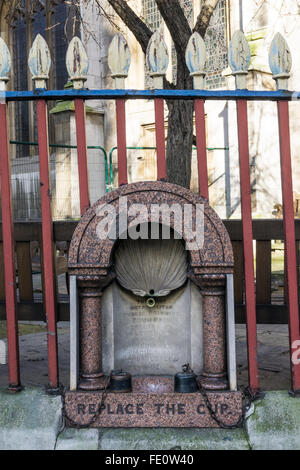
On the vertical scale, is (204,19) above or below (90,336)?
above

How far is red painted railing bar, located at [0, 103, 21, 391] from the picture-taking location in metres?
3.21

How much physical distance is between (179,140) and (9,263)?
3486 millimetres

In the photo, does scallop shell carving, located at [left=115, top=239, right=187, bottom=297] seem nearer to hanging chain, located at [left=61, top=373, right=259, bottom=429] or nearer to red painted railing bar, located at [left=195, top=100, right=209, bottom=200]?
red painted railing bar, located at [left=195, top=100, right=209, bottom=200]

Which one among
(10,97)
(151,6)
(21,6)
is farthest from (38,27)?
(10,97)

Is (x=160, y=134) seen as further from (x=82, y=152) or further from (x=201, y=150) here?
(x=82, y=152)

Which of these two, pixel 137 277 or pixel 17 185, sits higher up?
pixel 17 185

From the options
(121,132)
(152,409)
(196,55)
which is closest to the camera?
(152,409)

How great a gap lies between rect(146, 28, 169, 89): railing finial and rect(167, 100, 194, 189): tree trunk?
308 cm

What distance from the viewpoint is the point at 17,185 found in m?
16.5

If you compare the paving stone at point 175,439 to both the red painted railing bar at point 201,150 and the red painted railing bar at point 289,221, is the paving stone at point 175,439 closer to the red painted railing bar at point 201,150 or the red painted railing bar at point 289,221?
the red painted railing bar at point 289,221

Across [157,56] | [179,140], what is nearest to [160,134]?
[157,56]

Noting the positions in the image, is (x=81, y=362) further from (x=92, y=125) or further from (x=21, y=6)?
(x=21, y=6)

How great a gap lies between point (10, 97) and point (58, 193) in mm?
11416

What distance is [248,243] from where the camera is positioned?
3.16 m
